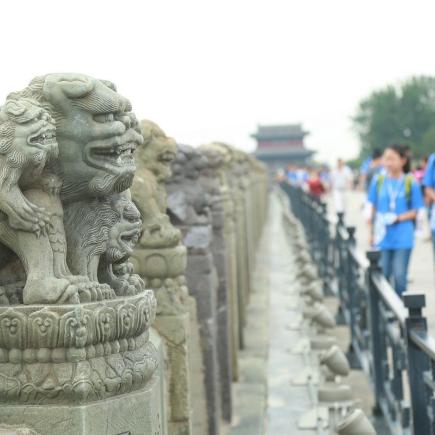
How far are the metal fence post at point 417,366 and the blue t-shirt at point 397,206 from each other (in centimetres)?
407

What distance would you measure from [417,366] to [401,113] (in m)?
79.6

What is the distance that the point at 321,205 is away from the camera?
1608cm

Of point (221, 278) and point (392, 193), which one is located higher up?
point (392, 193)

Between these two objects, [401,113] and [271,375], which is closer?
[271,375]

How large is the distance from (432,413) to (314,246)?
13089 millimetres

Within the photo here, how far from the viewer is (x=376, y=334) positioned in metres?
6.85

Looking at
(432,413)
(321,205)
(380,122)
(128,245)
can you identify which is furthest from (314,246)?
(380,122)

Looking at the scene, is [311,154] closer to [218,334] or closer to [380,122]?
[380,122]

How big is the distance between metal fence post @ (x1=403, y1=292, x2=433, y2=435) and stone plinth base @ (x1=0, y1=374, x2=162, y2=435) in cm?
226

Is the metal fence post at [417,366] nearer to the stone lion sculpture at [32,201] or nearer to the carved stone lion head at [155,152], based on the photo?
the carved stone lion head at [155,152]

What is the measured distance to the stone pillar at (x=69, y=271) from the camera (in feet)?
9.20

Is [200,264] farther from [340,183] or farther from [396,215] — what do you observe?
[340,183]

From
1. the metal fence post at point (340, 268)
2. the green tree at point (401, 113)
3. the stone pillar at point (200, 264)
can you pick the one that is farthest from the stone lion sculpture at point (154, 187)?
the green tree at point (401, 113)

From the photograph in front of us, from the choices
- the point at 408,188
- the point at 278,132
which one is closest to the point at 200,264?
the point at 408,188
